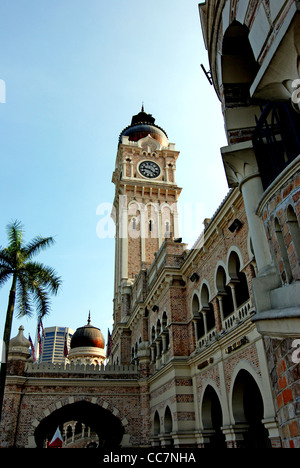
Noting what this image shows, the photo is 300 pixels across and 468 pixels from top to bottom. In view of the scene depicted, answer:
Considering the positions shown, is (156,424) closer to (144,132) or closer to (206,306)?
(206,306)

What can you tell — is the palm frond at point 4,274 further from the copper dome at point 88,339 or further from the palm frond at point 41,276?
the copper dome at point 88,339

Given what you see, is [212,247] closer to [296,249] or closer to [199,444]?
[199,444]

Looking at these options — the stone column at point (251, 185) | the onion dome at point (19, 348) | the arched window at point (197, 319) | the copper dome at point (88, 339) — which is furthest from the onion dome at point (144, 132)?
the stone column at point (251, 185)

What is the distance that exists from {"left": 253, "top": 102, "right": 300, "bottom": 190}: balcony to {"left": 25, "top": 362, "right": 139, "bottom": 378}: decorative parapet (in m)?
19.7

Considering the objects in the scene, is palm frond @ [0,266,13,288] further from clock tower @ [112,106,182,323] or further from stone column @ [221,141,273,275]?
clock tower @ [112,106,182,323]

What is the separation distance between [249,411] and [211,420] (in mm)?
1618

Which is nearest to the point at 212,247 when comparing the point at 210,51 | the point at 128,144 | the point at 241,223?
the point at 241,223

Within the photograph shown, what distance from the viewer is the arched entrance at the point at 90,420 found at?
72.2 ft

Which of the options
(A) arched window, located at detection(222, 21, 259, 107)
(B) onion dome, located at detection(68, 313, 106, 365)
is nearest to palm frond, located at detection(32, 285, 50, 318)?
(A) arched window, located at detection(222, 21, 259, 107)

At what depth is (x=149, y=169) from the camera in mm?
41344

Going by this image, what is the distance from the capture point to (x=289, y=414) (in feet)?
13.8

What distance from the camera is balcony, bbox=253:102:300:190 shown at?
4.88 metres

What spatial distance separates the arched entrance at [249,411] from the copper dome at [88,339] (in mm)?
28523

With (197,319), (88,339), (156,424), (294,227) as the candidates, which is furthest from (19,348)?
(88,339)
